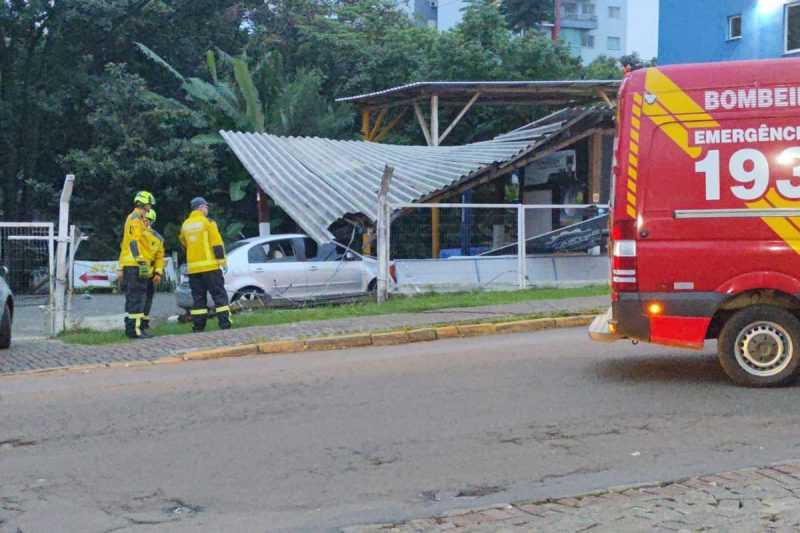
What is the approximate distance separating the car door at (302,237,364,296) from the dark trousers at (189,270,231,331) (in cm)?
373

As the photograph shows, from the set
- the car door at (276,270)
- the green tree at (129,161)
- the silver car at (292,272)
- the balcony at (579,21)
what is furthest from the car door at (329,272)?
the balcony at (579,21)

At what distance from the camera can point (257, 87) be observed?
2734cm

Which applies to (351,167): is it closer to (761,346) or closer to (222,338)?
(222,338)

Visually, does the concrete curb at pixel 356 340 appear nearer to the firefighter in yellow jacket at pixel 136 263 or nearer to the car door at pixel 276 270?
the firefighter in yellow jacket at pixel 136 263

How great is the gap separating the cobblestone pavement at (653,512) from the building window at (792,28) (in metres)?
19.4

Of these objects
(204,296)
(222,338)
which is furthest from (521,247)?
(222,338)

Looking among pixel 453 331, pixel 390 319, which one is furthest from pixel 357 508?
pixel 390 319

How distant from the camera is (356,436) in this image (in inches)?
261

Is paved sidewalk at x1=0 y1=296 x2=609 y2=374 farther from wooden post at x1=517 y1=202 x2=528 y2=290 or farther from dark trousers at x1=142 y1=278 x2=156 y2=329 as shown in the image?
wooden post at x1=517 y1=202 x2=528 y2=290

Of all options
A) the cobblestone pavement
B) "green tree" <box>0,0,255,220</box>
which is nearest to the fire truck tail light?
the cobblestone pavement

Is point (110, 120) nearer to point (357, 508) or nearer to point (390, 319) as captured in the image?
point (390, 319)

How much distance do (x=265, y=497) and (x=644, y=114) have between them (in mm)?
4565

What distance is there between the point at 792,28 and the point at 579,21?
49.7 meters

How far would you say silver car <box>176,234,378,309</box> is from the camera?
15.5m
